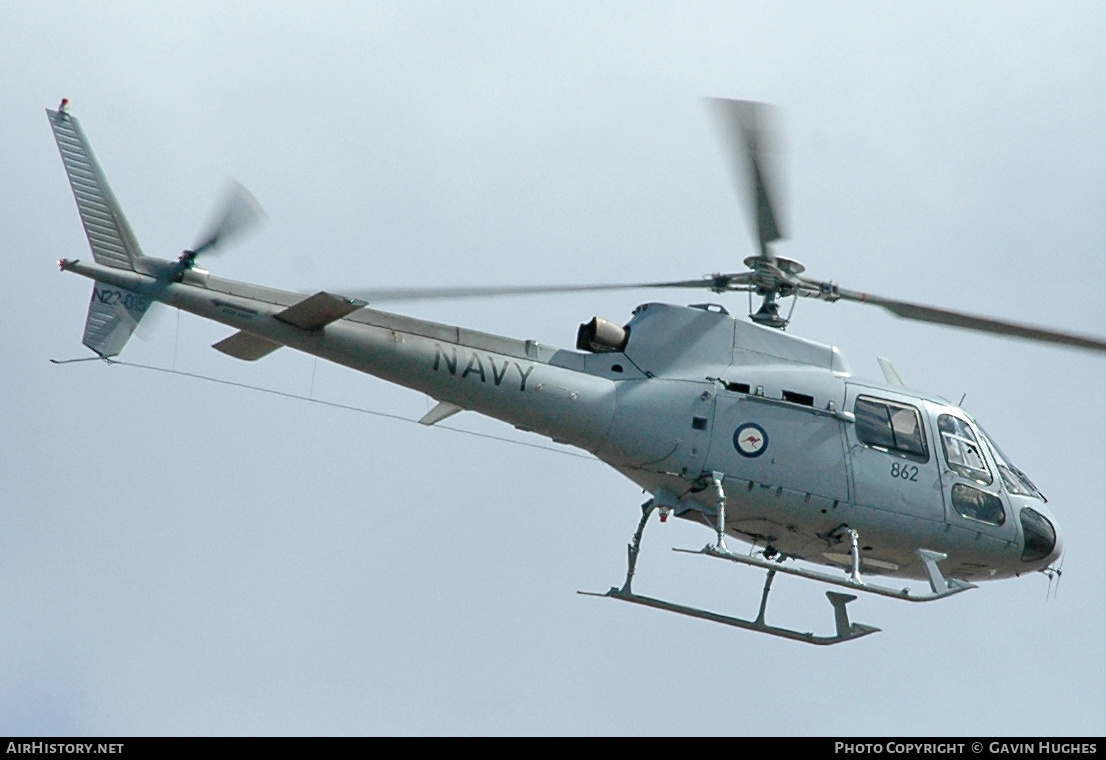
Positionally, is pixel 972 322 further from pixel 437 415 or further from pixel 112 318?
pixel 112 318

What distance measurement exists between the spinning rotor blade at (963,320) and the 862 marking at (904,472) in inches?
72.0

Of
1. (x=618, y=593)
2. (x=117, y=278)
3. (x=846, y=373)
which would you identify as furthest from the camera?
(x=846, y=373)

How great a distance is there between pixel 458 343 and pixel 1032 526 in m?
7.94

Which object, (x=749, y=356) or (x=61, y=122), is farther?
(x=749, y=356)

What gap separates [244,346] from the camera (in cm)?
2064

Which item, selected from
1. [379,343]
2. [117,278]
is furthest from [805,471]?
[117,278]

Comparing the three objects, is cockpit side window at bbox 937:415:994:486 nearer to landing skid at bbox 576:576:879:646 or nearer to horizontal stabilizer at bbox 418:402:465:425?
landing skid at bbox 576:576:879:646

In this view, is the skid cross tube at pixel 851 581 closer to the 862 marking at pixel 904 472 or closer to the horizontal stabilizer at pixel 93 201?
the 862 marking at pixel 904 472

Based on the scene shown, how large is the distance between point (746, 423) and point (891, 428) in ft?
6.68

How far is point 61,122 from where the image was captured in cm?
1928

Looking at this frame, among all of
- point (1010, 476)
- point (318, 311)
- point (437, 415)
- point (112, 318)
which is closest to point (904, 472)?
point (1010, 476)
